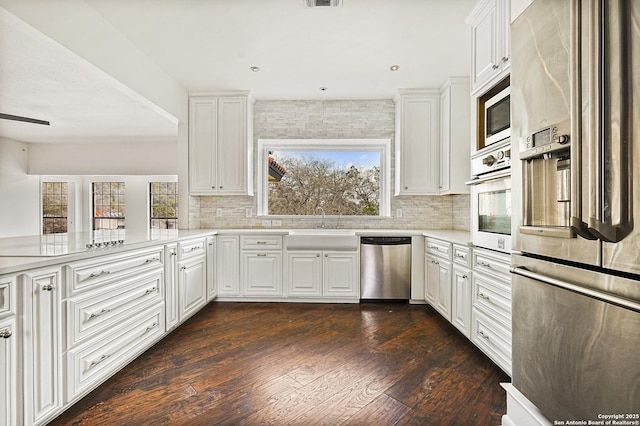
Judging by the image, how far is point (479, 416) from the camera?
1.64 metres

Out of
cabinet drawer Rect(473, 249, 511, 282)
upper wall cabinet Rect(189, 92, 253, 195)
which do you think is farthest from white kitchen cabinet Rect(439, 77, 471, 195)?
upper wall cabinet Rect(189, 92, 253, 195)

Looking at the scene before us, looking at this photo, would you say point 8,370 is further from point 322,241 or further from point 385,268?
point 385,268

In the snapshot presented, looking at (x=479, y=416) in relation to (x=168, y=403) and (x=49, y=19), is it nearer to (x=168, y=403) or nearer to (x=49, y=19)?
(x=168, y=403)

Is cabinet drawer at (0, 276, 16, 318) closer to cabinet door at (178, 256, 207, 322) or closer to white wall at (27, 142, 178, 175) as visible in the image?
cabinet door at (178, 256, 207, 322)

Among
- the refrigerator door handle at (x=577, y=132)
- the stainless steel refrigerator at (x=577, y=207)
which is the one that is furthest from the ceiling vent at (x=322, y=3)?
the refrigerator door handle at (x=577, y=132)

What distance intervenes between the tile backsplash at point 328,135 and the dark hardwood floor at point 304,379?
149 cm

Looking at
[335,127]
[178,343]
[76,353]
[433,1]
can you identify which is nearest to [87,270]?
[76,353]

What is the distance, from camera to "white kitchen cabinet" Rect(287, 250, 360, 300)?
3551 millimetres

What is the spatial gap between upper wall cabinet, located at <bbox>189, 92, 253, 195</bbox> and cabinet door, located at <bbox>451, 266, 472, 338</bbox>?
2.58m

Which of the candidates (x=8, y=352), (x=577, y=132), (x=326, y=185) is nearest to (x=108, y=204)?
(x=326, y=185)

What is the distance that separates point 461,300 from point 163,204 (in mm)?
5905

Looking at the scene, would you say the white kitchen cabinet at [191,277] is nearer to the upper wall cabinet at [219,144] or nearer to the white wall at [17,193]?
the upper wall cabinet at [219,144]

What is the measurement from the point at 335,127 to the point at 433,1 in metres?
2.06

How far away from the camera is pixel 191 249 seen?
297 centimetres
